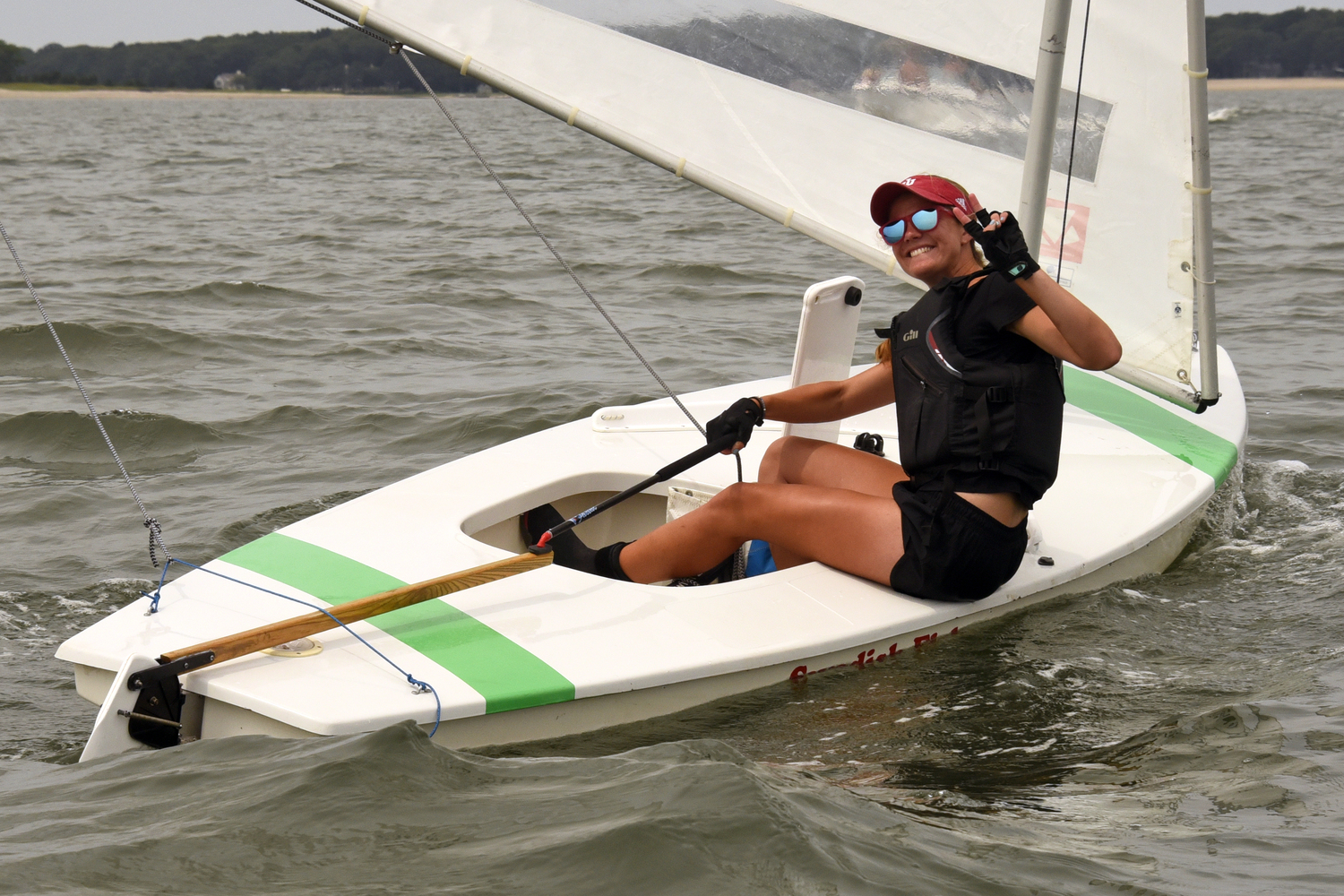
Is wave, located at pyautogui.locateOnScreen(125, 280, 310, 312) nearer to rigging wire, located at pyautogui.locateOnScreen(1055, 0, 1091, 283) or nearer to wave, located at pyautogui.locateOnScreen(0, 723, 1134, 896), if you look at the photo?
rigging wire, located at pyautogui.locateOnScreen(1055, 0, 1091, 283)

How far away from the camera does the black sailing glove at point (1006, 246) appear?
2414 mm

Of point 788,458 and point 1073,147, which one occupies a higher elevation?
point 1073,147

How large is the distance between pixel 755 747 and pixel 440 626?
2.15 feet

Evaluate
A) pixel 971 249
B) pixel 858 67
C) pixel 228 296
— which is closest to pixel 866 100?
pixel 858 67

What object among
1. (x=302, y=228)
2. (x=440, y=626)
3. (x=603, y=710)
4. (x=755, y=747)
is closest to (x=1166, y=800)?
(x=755, y=747)

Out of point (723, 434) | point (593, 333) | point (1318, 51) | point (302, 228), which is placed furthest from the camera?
point (1318, 51)

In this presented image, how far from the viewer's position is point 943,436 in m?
2.72

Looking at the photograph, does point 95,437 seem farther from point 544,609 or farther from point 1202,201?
point 1202,201

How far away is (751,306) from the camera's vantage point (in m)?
7.90

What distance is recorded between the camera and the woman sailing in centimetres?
258

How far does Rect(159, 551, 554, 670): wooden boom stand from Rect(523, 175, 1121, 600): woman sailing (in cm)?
31

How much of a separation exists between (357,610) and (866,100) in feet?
6.04

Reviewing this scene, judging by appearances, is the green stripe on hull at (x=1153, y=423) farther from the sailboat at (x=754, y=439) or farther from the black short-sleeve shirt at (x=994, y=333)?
the black short-sleeve shirt at (x=994, y=333)

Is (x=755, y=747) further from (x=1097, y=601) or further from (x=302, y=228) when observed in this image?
(x=302, y=228)
